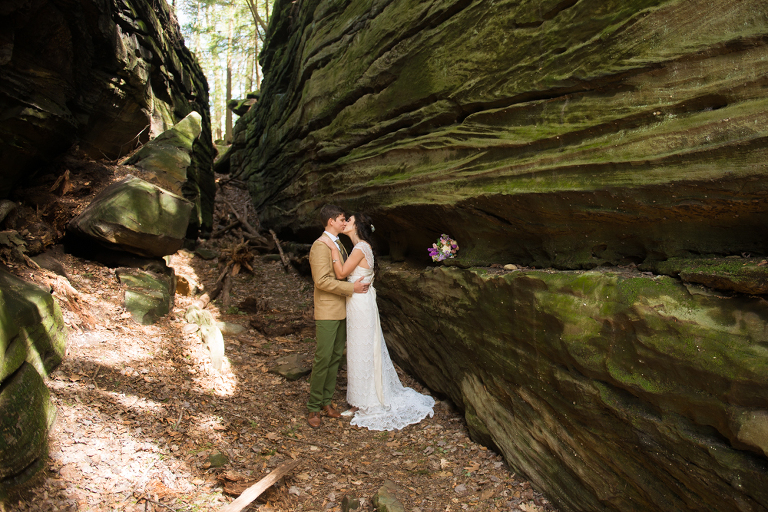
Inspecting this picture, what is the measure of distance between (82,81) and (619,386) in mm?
10319

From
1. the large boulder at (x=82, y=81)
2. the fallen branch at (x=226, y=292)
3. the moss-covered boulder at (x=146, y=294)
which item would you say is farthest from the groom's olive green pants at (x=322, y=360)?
the large boulder at (x=82, y=81)

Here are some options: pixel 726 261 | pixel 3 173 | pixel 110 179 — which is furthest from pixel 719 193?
pixel 110 179

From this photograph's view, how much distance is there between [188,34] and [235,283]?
2176 centimetres

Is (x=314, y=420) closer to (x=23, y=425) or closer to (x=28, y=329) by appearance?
(x=23, y=425)

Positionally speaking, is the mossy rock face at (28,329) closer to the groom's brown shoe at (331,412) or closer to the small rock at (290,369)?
the small rock at (290,369)

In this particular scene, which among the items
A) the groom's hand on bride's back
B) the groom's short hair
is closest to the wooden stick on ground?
the groom's hand on bride's back

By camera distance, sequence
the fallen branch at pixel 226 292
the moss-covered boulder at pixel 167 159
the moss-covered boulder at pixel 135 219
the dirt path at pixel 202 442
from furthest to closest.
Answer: the moss-covered boulder at pixel 167 159 < the fallen branch at pixel 226 292 < the moss-covered boulder at pixel 135 219 < the dirt path at pixel 202 442

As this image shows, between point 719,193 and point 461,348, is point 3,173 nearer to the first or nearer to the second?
point 461,348

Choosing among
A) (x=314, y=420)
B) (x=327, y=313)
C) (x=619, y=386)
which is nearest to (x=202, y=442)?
(x=314, y=420)

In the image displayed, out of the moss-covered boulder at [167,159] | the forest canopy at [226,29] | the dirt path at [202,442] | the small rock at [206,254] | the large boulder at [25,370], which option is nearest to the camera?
the large boulder at [25,370]

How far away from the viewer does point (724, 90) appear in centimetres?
284

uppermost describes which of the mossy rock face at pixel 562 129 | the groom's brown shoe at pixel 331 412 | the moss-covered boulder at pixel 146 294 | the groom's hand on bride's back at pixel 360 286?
the mossy rock face at pixel 562 129

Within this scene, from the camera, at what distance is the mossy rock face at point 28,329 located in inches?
139

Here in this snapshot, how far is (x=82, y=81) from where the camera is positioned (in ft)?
26.7
